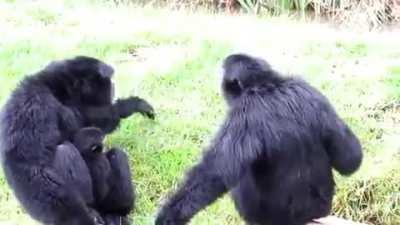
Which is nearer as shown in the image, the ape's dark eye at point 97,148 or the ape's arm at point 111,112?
the ape's dark eye at point 97,148

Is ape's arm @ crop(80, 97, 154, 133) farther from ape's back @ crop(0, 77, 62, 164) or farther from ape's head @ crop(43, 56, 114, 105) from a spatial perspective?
ape's back @ crop(0, 77, 62, 164)

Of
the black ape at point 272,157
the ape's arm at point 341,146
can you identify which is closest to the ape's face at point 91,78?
the black ape at point 272,157

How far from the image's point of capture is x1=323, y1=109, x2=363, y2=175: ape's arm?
4855 mm

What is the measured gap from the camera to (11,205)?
622 centimetres

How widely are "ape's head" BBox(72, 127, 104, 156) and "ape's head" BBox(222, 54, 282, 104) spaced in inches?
35.6

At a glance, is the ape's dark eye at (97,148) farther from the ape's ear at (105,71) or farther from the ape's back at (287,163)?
the ape's back at (287,163)

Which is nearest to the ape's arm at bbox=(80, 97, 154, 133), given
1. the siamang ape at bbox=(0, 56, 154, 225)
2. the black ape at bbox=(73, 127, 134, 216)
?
the siamang ape at bbox=(0, 56, 154, 225)

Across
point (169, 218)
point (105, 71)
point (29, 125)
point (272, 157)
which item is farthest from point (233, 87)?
point (29, 125)

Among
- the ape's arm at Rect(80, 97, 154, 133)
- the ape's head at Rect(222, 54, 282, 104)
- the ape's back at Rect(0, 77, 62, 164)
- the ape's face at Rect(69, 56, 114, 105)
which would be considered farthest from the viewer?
the ape's arm at Rect(80, 97, 154, 133)

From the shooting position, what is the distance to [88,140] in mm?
5402

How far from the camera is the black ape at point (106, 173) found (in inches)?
213

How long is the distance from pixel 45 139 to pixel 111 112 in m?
0.91

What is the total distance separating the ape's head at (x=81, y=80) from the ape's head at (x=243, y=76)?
1.10 metres

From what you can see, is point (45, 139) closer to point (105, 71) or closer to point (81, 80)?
point (81, 80)
